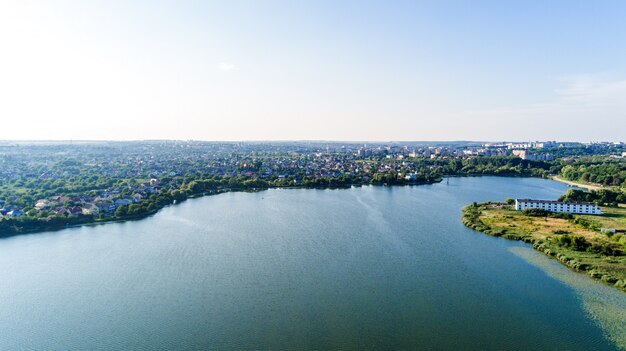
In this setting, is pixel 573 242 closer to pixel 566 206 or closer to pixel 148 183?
pixel 566 206

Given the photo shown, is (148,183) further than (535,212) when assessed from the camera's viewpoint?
Yes

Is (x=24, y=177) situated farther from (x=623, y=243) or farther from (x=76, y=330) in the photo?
(x=623, y=243)

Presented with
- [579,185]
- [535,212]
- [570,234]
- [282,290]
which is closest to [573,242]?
[570,234]

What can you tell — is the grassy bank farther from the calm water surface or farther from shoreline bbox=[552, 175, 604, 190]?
shoreline bbox=[552, 175, 604, 190]

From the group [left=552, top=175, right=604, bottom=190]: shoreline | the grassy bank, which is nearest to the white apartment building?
the grassy bank

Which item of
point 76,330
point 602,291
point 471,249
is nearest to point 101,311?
point 76,330

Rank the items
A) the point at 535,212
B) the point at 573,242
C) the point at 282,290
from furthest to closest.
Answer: the point at 535,212, the point at 573,242, the point at 282,290
